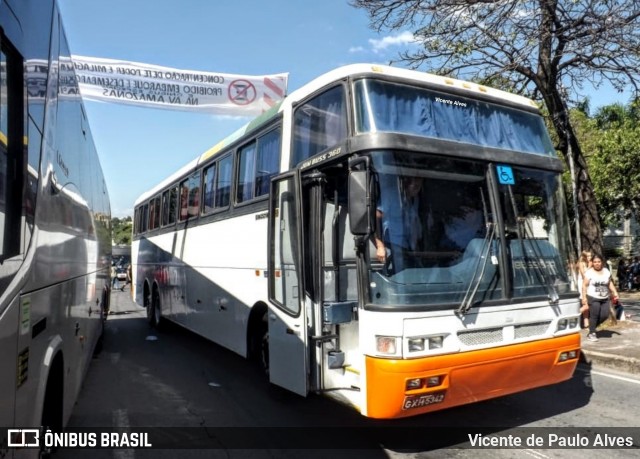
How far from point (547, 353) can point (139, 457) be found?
12.6 ft

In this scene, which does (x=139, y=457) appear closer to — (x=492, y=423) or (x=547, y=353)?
(x=492, y=423)

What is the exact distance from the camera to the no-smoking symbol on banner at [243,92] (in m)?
13.7

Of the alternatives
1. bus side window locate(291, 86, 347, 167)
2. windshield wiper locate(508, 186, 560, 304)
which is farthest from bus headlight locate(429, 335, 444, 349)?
bus side window locate(291, 86, 347, 167)

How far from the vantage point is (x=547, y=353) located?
193 inches

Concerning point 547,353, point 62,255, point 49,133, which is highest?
point 49,133

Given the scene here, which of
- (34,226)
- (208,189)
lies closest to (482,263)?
(34,226)

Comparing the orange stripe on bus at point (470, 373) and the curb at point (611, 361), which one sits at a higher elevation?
the orange stripe on bus at point (470, 373)

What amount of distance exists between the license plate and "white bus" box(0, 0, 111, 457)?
8.50ft

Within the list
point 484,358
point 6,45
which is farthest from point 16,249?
point 484,358

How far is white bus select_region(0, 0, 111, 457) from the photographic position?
262 centimetres

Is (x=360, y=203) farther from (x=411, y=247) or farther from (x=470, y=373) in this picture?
(x=470, y=373)
